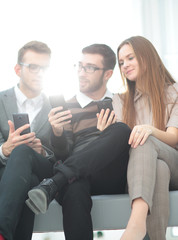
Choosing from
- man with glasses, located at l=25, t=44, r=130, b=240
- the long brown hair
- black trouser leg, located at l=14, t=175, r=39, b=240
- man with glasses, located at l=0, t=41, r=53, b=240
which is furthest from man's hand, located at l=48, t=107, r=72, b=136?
black trouser leg, located at l=14, t=175, r=39, b=240

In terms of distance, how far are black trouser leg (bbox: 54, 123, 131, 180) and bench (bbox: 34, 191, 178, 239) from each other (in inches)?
5.7

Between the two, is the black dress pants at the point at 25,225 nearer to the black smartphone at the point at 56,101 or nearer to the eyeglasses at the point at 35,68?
the black smartphone at the point at 56,101

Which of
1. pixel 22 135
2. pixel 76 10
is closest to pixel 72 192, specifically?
pixel 22 135

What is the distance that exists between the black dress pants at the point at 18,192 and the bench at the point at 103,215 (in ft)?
0.35

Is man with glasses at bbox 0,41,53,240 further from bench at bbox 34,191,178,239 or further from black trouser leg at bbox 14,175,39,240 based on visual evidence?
bench at bbox 34,191,178,239

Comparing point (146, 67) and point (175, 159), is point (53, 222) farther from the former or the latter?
point (146, 67)

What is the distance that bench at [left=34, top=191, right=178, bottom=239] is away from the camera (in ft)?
4.23

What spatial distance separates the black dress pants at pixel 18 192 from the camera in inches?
41.3

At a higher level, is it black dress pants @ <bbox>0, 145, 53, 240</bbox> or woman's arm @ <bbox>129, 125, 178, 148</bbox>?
woman's arm @ <bbox>129, 125, 178, 148</bbox>

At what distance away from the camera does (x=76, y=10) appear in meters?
2.82

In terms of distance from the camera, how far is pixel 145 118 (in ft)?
5.47

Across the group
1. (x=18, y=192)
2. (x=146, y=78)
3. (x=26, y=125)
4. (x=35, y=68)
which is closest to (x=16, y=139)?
(x=26, y=125)

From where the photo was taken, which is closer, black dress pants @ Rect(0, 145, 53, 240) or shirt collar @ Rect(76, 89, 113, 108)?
black dress pants @ Rect(0, 145, 53, 240)

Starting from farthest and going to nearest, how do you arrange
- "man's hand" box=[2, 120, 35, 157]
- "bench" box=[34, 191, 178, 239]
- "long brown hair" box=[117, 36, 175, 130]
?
"long brown hair" box=[117, 36, 175, 130], "man's hand" box=[2, 120, 35, 157], "bench" box=[34, 191, 178, 239]
